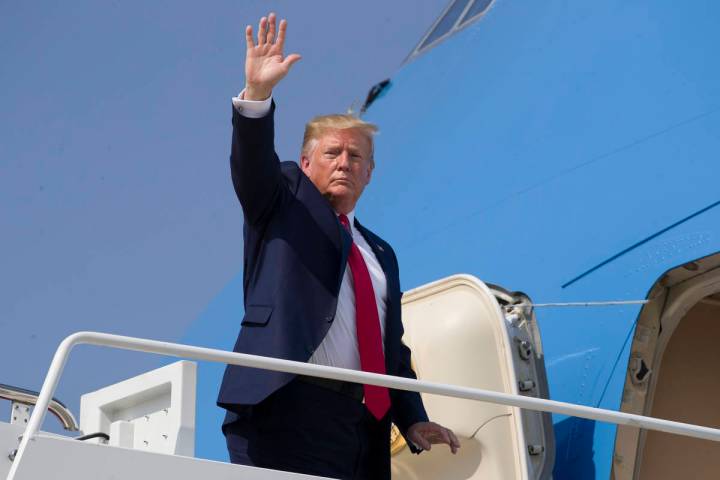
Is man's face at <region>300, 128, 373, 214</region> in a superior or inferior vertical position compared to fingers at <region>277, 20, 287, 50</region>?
inferior

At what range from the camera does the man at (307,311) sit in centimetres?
370

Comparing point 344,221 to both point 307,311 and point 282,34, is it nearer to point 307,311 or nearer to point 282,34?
point 307,311

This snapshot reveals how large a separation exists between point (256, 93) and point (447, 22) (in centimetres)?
557

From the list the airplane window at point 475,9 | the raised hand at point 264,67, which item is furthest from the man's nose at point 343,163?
the airplane window at point 475,9

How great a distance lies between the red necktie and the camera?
3910 millimetres

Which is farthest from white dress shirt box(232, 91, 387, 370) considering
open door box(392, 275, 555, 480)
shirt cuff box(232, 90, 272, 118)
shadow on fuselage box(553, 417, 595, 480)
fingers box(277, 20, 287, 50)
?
shadow on fuselage box(553, 417, 595, 480)

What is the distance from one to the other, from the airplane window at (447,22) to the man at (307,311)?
15.8ft

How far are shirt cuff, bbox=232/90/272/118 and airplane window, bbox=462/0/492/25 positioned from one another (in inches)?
200

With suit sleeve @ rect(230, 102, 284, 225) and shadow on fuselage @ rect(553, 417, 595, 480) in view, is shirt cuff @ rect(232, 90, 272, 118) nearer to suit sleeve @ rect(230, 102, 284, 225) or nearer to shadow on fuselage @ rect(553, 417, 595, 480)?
suit sleeve @ rect(230, 102, 284, 225)

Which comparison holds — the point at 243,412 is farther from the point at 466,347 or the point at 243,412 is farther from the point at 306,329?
the point at 466,347

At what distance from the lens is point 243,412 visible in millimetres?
3701

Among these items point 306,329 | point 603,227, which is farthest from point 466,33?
point 306,329

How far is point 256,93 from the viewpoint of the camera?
12.3ft

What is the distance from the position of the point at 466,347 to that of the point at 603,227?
42.5 inches
